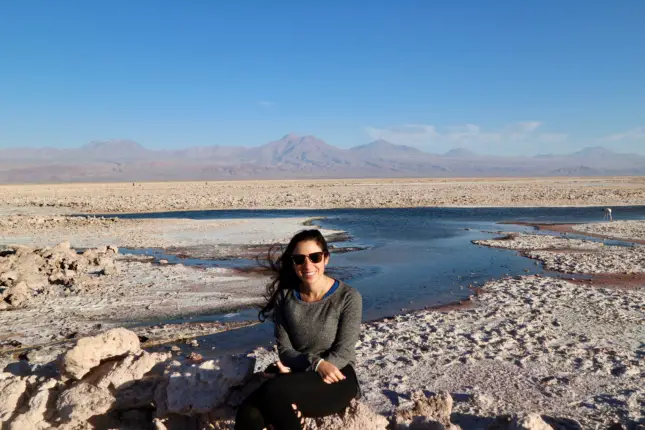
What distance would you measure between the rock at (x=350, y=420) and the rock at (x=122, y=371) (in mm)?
1628

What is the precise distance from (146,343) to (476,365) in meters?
4.59

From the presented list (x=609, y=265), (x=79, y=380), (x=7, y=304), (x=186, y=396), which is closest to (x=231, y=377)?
(x=186, y=396)

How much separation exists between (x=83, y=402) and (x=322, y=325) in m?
2.06

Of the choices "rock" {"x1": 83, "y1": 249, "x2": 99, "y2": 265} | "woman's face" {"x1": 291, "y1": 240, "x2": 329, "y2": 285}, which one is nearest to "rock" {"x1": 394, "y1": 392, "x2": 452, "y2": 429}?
"woman's face" {"x1": 291, "y1": 240, "x2": 329, "y2": 285}

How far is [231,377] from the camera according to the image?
412 centimetres

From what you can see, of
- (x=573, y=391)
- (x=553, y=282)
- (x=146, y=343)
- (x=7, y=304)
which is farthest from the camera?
(x=553, y=282)

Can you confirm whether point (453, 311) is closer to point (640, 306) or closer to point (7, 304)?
point (640, 306)

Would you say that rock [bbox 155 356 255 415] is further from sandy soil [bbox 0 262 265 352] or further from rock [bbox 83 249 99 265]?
rock [bbox 83 249 99 265]

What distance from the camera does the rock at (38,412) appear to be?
13.4ft

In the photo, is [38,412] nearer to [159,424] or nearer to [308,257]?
[159,424]

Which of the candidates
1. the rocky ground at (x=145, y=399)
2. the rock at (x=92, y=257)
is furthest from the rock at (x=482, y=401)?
the rock at (x=92, y=257)

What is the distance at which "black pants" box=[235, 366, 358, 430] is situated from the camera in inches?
133

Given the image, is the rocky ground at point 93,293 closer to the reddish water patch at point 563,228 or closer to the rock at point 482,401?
the rock at point 482,401

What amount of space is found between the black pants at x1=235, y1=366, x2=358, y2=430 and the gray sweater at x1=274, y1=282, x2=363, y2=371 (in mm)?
324
